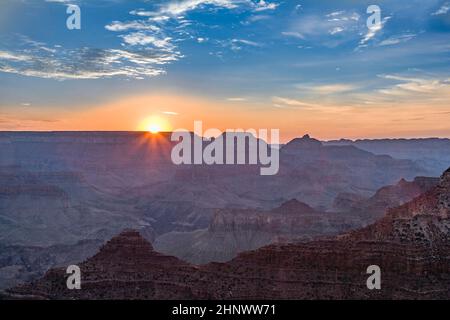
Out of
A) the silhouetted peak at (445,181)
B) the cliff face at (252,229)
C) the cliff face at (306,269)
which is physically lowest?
the cliff face at (252,229)

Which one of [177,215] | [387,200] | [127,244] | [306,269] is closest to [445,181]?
[306,269]

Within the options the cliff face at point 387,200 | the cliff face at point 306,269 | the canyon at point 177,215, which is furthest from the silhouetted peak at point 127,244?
the cliff face at point 387,200

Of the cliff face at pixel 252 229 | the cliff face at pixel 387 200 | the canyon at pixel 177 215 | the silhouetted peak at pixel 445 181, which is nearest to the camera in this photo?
the silhouetted peak at pixel 445 181

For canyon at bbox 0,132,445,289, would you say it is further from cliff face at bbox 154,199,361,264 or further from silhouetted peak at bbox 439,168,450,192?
silhouetted peak at bbox 439,168,450,192

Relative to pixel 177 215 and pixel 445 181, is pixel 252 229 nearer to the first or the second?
pixel 177 215

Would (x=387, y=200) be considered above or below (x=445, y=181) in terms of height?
below

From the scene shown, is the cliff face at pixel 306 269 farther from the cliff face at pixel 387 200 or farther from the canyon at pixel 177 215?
the cliff face at pixel 387 200

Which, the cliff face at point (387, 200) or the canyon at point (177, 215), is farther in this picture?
the canyon at point (177, 215)
